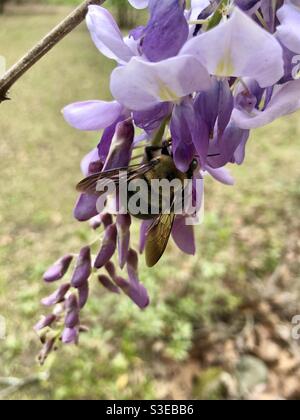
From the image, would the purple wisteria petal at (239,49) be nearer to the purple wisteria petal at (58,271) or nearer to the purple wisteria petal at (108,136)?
the purple wisteria petal at (108,136)

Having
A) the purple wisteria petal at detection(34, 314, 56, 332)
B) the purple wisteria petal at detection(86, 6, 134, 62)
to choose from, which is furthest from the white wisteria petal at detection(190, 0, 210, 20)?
the purple wisteria petal at detection(34, 314, 56, 332)

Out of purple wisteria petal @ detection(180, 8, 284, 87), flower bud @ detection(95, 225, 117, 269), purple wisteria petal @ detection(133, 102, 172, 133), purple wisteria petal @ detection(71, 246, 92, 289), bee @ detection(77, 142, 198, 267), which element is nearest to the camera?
purple wisteria petal @ detection(180, 8, 284, 87)

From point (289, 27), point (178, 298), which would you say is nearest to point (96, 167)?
point (289, 27)

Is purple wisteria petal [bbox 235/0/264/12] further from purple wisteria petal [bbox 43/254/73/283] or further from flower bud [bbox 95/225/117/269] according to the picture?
purple wisteria petal [bbox 43/254/73/283]

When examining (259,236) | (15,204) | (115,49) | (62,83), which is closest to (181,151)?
(115,49)

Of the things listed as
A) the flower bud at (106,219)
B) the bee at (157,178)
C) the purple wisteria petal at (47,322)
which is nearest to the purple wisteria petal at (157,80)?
the bee at (157,178)

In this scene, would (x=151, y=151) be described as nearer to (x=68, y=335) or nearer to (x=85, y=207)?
(x=85, y=207)

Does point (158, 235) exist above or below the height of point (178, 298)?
below
